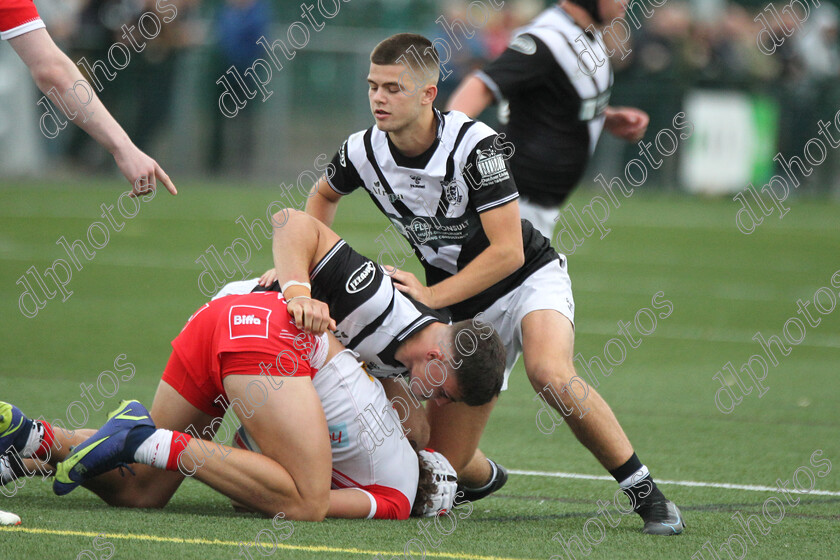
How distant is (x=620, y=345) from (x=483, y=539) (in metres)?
5.21

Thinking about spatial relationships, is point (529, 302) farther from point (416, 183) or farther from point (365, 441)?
point (365, 441)

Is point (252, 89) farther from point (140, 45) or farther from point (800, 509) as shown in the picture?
point (800, 509)

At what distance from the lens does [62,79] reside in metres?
4.21

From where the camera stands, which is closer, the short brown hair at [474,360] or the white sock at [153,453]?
the white sock at [153,453]

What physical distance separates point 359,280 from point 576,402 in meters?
0.97

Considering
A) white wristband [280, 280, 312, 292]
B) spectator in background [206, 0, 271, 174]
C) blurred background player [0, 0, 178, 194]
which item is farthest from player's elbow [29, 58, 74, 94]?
spectator in background [206, 0, 271, 174]

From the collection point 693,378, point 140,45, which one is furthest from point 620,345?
point 140,45

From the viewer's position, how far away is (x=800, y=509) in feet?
17.0

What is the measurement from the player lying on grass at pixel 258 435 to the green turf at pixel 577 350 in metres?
0.12

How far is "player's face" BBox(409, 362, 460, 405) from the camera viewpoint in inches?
185

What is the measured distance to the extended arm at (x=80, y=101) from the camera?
421cm

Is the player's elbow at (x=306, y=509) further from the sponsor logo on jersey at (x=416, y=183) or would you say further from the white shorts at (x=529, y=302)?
the sponsor logo on jersey at (x=416, y=183)

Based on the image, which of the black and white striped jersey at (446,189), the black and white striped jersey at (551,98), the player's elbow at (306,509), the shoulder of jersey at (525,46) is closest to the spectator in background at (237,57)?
the black and white striped jersey at (551,98)

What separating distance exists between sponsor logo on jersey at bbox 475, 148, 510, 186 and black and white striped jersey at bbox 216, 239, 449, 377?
612 mm
